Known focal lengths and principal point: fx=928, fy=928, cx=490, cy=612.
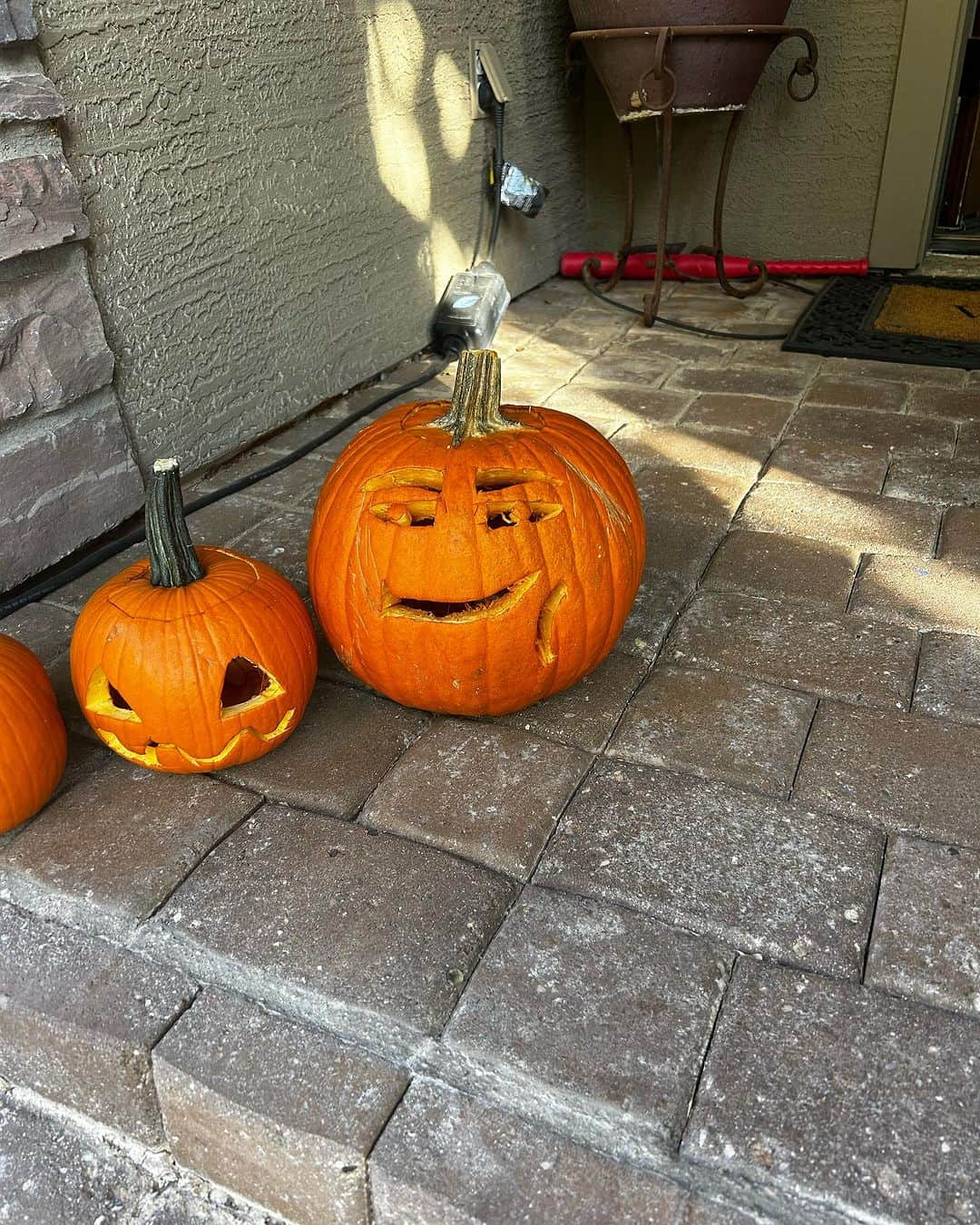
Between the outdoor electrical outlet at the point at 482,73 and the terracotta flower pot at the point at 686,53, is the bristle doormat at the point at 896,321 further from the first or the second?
the outdoor electrical outlet at the point at 482,73

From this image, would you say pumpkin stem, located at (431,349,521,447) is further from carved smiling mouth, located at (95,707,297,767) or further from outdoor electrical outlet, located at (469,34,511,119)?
outdoor electrical outlet, located at (469,34,511,119)

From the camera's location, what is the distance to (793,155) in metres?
4.22

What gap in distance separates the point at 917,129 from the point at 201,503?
137 inches

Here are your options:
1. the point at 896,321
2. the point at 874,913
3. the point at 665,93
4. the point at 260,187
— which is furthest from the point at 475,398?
the point at 896,321

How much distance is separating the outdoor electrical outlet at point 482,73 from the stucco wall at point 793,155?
98cm

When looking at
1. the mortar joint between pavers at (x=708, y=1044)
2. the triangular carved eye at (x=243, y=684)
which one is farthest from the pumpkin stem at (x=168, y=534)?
the mortar joint between pavers at (x=708, y=1044)

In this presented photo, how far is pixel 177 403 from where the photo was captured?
2.47m

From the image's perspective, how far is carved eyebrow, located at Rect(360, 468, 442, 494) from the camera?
4.92 ft

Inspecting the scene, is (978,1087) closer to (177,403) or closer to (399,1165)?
(399,1165)

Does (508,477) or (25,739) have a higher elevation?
(508,477)

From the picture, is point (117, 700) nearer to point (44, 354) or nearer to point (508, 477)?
point (508, 477)

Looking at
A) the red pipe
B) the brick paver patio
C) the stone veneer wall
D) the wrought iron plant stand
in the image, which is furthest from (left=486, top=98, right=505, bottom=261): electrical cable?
the brick paver patio

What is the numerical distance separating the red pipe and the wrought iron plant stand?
0.11 meters

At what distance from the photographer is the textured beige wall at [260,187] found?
7.11 feet
